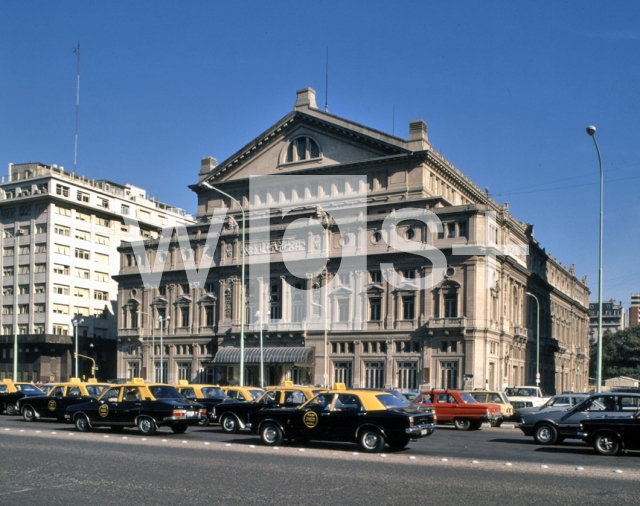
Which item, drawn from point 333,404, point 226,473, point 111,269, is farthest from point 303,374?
point 226,473

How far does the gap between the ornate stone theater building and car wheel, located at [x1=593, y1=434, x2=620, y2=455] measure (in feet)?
131

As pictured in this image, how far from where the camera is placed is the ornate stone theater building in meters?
62.7

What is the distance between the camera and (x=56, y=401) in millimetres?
30797

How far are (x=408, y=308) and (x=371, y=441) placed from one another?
44215 millimetres

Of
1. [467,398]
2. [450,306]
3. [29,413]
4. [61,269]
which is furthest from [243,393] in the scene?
[61,269]

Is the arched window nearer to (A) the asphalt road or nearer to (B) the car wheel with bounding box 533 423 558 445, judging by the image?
(B) the car wheel with bounding box 533 423 558 445

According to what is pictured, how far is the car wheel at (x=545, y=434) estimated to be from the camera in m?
24.3

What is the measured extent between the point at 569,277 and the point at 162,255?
200 ft

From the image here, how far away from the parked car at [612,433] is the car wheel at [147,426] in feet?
44.0

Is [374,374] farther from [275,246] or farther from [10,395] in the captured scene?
[10,395]

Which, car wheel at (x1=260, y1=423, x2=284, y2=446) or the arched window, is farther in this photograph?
the arched window

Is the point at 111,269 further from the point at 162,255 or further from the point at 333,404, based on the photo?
the point at 333,404

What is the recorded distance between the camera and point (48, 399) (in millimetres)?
31000

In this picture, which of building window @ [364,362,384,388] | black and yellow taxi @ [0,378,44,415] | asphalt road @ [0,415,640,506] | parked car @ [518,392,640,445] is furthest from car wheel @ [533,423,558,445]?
building window @ [364,362,384,388]
